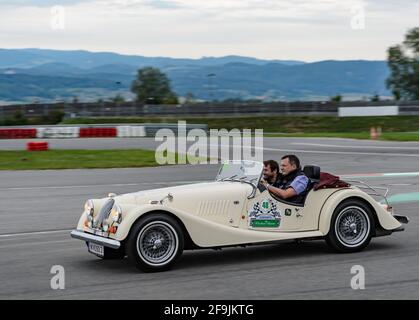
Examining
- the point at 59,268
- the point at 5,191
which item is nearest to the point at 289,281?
the point at 59,268

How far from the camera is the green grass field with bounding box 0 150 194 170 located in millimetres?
23484

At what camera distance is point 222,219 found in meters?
8.39

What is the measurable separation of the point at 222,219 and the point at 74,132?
114ft

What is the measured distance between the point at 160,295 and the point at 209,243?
1431mm

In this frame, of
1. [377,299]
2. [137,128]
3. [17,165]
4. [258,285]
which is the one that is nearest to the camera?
[377,299]

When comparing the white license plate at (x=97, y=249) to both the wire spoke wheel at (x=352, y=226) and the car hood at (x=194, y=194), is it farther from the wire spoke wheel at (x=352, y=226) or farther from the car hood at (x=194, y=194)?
the wire spoke wheel at (x=352, y=226)

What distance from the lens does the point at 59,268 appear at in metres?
8.19

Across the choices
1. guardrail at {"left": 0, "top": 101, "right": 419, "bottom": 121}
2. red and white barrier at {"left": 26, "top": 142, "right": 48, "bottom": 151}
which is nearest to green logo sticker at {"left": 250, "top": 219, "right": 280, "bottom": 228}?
red and white barrier at {"left": 26, "top": 142, "right": 48, "bottom": 151}

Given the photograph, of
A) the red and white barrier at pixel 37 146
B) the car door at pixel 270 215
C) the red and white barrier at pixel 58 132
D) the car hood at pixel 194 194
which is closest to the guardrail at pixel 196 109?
the red and white barrier at pixel 58 132

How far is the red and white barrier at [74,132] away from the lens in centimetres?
4162

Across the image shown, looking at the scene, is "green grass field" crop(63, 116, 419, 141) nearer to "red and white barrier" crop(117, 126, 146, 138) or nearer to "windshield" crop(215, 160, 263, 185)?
"red and white barrier" crop(117, 126, 146, 138)

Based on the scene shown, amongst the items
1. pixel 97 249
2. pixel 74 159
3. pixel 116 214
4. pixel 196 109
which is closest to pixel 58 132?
pixel 74 159

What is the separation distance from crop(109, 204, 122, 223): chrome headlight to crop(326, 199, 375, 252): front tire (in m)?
2.42

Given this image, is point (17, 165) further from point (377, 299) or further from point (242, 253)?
point (377, 299)
